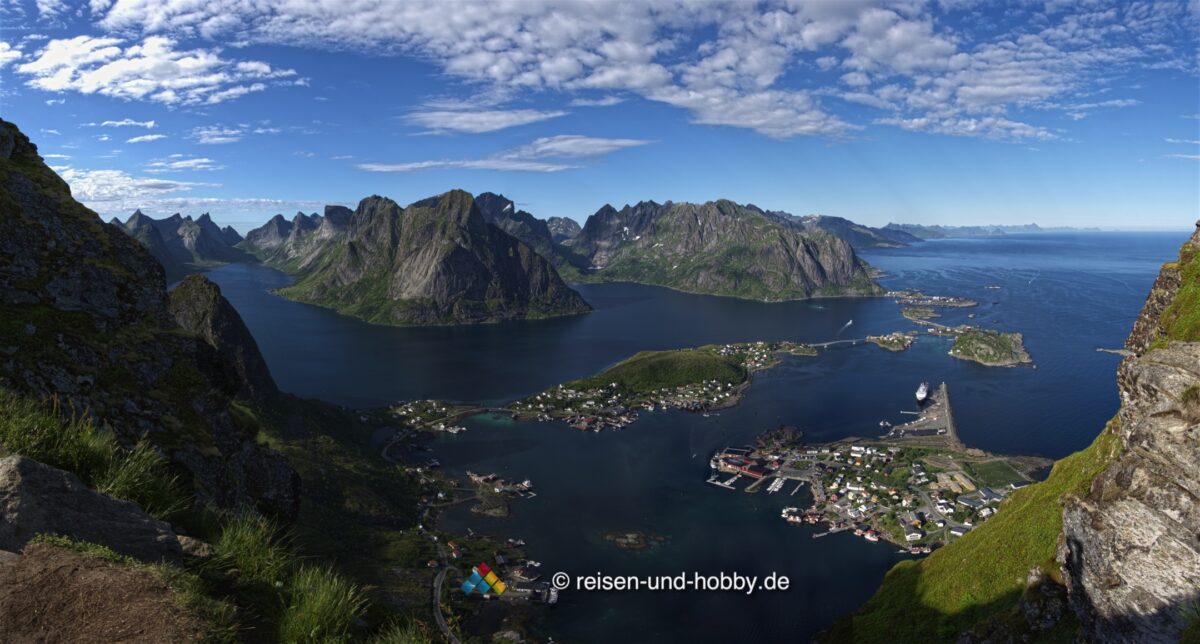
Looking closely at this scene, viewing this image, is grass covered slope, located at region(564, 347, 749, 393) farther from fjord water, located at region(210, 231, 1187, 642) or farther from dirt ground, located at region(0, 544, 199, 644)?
dirt ground, located at region(0, 544, 199, 644)

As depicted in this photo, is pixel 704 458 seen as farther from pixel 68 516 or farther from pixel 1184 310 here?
pixel 68 516

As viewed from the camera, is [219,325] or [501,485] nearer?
[501,485]

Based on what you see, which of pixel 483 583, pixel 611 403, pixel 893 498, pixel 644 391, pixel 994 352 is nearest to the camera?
pixel 483 583

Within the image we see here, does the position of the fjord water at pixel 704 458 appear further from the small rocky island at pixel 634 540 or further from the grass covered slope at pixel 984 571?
the grass covered slope at pixel 984 571

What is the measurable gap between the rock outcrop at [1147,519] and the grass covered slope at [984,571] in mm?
7781

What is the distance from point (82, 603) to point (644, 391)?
6129 inches

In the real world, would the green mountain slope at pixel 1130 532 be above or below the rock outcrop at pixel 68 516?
below

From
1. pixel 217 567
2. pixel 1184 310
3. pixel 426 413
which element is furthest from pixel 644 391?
pixel 217 567

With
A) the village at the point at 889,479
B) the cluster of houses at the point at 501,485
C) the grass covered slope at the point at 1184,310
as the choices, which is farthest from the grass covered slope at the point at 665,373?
the grass covered slope at the point at 1184,310

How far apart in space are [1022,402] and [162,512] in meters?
176

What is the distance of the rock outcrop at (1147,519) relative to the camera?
22109mm

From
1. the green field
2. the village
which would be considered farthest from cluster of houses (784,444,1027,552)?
the green field

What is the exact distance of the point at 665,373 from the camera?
172 m

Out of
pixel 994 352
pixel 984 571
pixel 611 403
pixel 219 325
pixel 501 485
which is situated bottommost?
pixel 501 485
